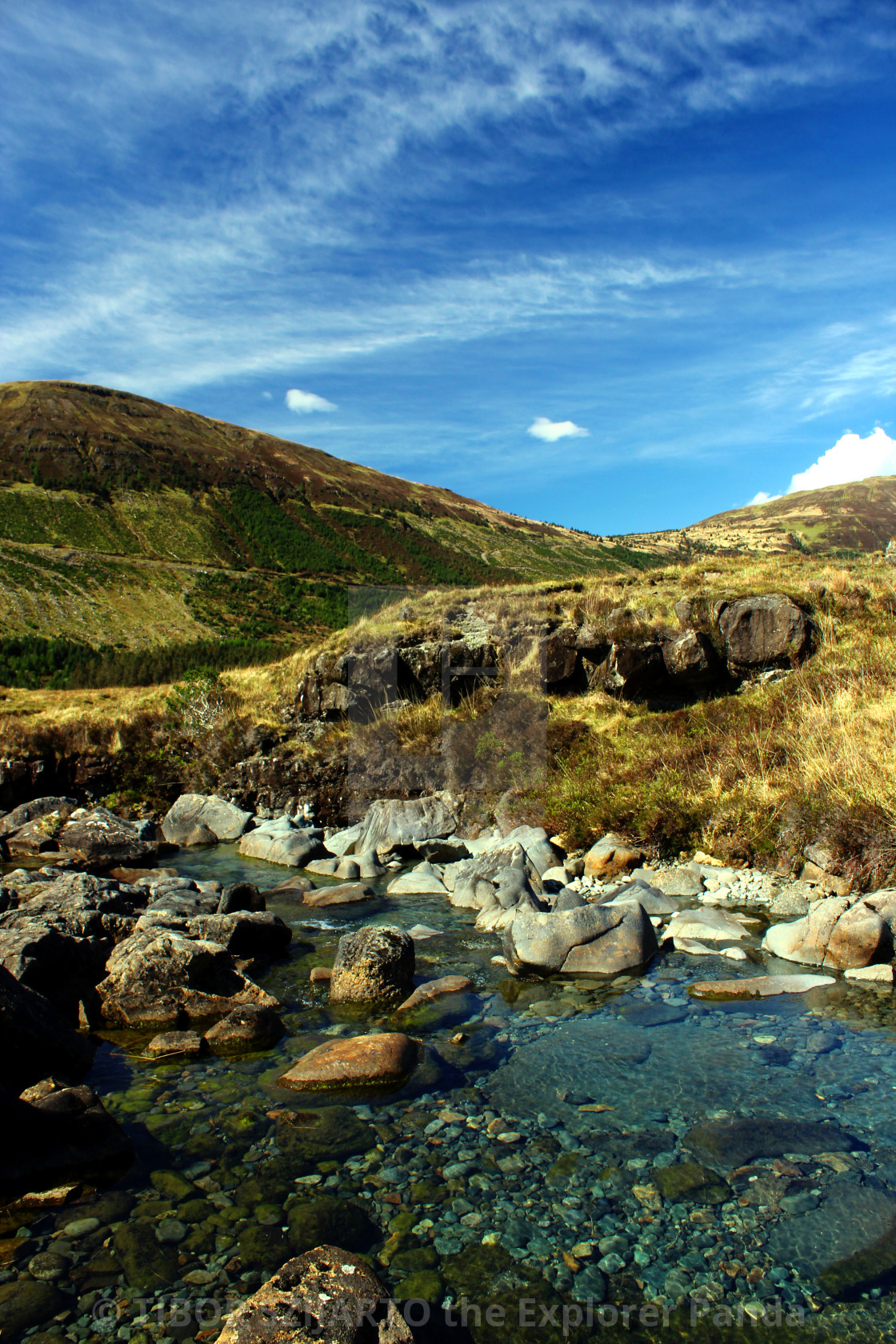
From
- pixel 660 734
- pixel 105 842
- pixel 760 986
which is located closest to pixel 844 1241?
pixel 760 986

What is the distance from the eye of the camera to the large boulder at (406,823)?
47.1 ft

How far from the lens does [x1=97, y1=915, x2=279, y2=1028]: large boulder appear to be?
6.71m

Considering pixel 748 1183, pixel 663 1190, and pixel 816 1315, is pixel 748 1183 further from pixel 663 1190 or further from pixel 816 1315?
pixel 816 1315

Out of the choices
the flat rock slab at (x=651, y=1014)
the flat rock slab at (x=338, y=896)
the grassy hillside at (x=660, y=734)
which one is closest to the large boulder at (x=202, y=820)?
the grassy hillside at (x=660, y=734)

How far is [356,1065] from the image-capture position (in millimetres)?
5477

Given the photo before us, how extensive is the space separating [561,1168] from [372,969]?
3.25 m

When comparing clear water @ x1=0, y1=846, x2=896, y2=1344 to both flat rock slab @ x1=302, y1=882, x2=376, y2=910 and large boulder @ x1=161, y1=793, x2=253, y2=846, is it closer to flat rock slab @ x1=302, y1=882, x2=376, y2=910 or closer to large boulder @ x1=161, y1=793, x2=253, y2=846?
flat rock slab @ x1=302, y1=882, x2=376, y2=910

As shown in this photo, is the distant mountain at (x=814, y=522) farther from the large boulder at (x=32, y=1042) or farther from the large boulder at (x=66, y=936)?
the large boulder at (x=32, y=1042)

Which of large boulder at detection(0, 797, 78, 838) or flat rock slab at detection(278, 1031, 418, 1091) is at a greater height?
flat rock slab at detection(278, 1031, 418, 1091)

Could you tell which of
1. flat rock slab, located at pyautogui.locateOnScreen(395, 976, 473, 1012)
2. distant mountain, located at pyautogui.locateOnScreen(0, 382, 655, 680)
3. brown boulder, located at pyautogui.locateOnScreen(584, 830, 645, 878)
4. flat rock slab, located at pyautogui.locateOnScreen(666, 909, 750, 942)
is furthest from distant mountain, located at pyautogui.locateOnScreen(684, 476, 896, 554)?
flat rock slab, located at pyautogui.locateOnScreen(395, 976, 473, 1012)

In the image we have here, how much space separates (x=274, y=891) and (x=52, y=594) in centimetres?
6011

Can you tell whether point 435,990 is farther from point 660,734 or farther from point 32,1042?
point 660,734

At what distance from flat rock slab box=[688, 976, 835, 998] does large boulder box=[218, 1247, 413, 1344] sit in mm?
4377

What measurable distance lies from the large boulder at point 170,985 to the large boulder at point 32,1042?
95 centimetres
